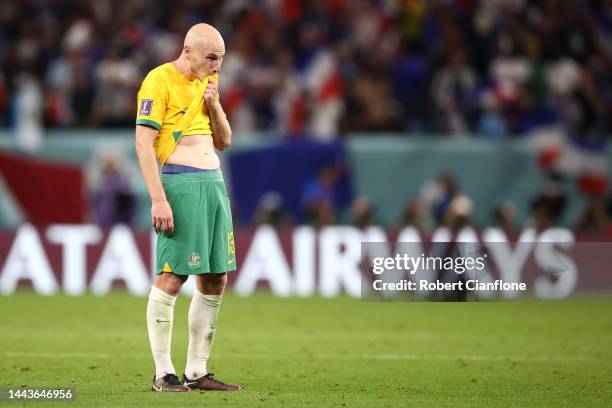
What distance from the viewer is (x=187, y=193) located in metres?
8.45

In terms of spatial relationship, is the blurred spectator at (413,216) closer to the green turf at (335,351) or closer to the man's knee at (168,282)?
the green turf at (335,351)

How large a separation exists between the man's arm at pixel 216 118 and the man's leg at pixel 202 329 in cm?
90

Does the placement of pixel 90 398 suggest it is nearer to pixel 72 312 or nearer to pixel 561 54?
pixel 72 312

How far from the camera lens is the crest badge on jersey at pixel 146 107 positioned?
8352mm

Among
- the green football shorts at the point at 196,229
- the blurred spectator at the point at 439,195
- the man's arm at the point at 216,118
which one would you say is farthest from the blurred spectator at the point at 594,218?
the green football shorts at the point at 196,229

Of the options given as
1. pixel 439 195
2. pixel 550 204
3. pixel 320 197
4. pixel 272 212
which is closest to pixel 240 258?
pixel 272 212

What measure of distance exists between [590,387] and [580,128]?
39.6 ft

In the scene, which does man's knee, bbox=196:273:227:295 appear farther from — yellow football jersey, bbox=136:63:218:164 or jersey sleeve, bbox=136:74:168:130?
jersey sleeve, bbox=136:74:168:130

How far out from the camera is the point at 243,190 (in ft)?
67.4

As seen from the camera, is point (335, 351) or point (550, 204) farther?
point (550, 204)

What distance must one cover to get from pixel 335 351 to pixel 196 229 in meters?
3.60

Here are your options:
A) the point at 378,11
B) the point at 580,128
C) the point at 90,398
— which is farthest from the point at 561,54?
the point at 90,398

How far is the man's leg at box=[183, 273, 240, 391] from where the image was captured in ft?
28.3
